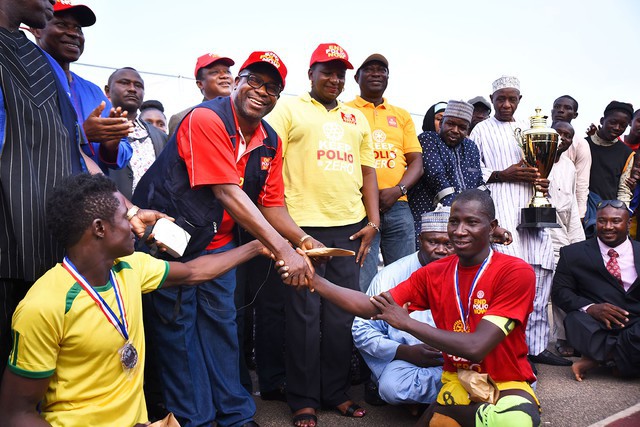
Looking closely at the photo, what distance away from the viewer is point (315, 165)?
3922 millimetres

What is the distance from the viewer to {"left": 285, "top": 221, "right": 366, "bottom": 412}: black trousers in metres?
3.73

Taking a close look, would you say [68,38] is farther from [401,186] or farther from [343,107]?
[401,186]

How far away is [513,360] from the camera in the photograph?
3074 mm

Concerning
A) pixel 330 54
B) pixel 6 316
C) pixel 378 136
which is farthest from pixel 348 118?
pixel 6 316

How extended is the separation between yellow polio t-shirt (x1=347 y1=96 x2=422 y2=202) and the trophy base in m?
1.10

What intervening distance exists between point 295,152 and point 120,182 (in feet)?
4.08

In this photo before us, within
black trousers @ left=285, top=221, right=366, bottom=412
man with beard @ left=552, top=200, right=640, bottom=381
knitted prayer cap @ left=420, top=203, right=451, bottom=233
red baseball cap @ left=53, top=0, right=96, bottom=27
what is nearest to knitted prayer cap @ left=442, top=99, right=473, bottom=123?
knitted prayer cap @ left=420, top=203, right=451, bottom=233

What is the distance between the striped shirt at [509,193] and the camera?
504 cm

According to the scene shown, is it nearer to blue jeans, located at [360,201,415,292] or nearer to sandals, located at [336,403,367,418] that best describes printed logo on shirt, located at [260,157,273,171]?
blue jeans, located at [360,201,415,292]

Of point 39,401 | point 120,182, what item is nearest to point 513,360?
point 39,401

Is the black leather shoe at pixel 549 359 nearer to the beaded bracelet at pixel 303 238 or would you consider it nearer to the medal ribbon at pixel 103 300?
the beaded bracelet at pixel 303 238

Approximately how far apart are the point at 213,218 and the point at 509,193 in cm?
304

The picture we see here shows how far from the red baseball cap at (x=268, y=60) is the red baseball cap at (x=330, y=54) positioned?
0.87m

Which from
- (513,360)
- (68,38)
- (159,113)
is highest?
(68,38)
